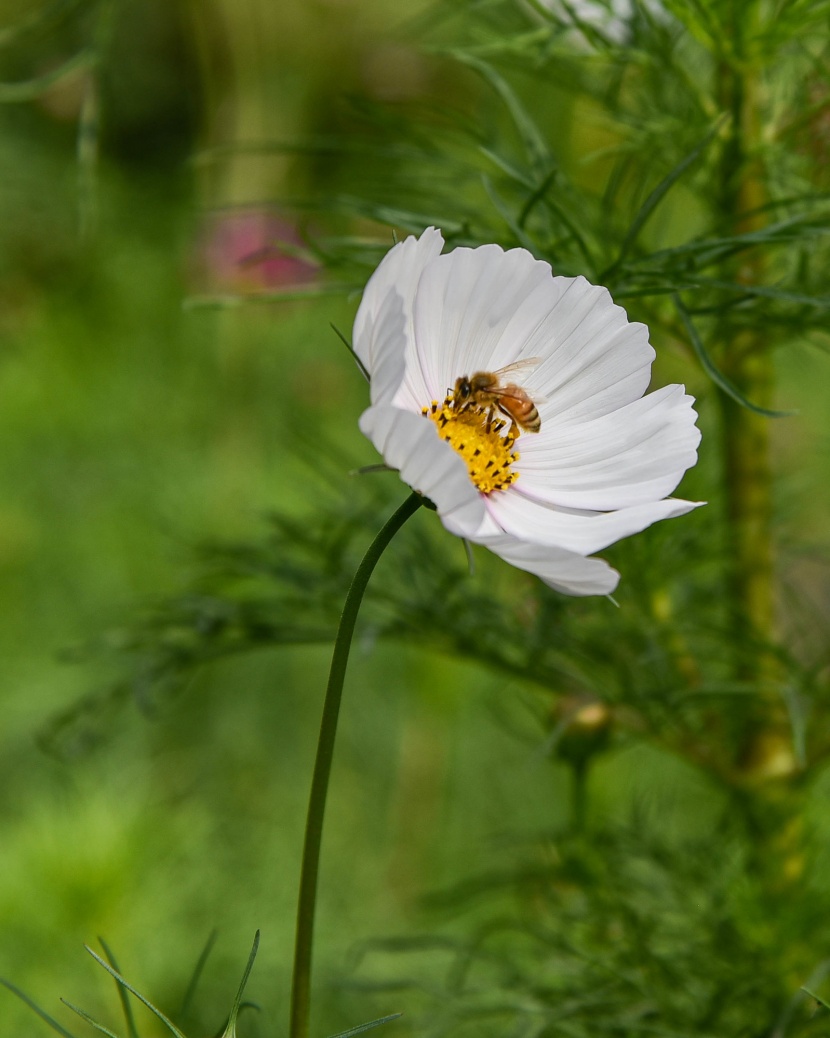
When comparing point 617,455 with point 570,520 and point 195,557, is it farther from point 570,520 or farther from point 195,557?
point 195,557

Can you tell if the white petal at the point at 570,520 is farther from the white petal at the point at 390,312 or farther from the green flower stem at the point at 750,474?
the green flower stem at the point at 750,474

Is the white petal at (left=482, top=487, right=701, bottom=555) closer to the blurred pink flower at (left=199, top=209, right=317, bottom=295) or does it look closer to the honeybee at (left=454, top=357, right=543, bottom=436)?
the honeybee at (left=454, top=357, right=543, bottom=436)

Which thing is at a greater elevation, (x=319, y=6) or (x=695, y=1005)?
(x=319, y=6)

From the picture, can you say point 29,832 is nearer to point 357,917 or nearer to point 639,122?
point 357,917

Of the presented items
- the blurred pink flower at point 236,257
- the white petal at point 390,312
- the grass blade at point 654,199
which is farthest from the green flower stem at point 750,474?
the blurred pink flower at point 236,257

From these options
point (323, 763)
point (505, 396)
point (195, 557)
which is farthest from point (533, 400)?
point (195, 557)

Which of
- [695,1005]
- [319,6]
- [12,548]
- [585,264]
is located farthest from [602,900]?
[319,6]
